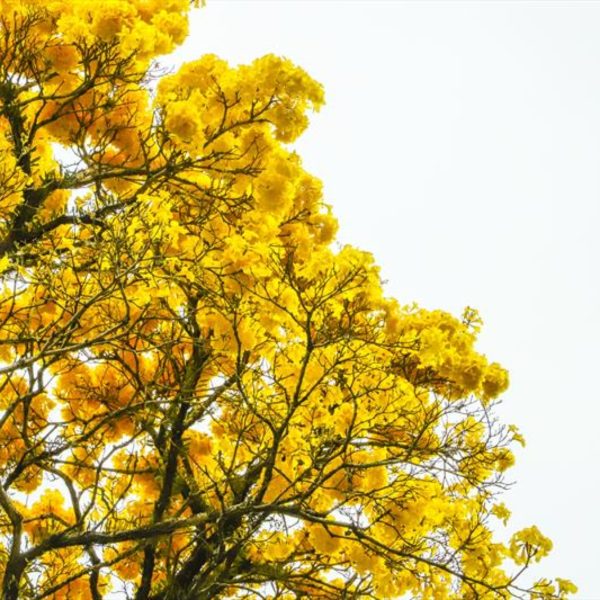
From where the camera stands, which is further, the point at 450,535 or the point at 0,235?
the point at 450,535

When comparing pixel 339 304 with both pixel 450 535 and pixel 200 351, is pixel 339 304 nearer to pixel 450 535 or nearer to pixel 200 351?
pixel 200 351

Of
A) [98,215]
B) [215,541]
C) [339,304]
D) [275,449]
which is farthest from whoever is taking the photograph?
[215,541]

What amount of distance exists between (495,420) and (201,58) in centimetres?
436

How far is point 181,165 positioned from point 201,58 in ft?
3.76

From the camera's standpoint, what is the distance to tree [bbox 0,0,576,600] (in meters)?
5.78

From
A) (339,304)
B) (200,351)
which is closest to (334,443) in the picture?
(339,304)

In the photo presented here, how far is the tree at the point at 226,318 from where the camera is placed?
19.0 ft

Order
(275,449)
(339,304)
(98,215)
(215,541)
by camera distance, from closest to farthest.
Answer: (275,449), (339,304), (98,215), (215,541)

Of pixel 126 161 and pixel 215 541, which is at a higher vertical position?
pixel 126 161

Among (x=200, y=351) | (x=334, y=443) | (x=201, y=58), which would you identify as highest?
(x=201, y=58)

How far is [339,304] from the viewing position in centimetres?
593

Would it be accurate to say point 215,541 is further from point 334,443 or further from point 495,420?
point 495,420

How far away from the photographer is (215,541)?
25.3ft

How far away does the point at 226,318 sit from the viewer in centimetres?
593
